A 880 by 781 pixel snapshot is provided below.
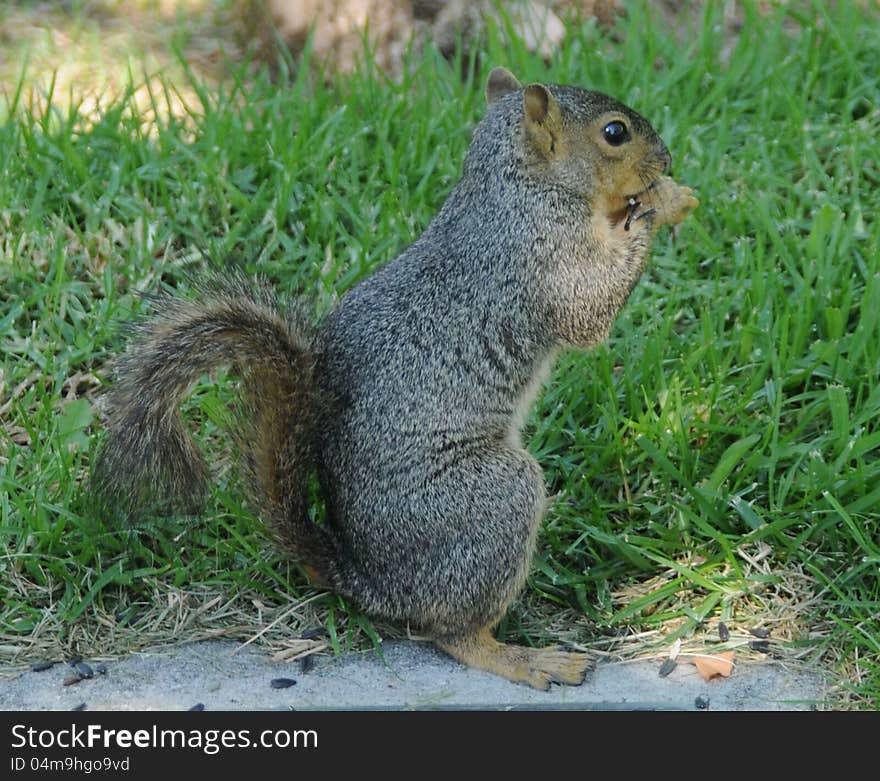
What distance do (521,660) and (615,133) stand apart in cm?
103

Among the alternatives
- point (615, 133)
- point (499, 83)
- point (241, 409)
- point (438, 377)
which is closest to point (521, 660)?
point (438, 377)

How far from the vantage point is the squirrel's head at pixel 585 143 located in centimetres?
246

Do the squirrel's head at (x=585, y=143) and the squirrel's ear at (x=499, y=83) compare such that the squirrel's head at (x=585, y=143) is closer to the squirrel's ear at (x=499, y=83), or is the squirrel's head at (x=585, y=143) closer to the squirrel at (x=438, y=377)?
the squirrel at (x=438, y=377)

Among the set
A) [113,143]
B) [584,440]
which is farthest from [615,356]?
[113,143]

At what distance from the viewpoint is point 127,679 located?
237 cm

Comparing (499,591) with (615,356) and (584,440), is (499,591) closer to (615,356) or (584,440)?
(584,440)

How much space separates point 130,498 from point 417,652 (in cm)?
63

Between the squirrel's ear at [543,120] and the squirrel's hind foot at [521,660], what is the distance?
94 centimetres

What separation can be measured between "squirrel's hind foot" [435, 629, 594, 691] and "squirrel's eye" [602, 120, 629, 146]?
3.21ft

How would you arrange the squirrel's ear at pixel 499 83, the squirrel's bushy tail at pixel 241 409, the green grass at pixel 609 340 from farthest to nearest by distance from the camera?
the squirrel's ear at pixel 499 83 < the green grass at pixel 609 340 < the squirrel's bushy tail at pixel 241 409

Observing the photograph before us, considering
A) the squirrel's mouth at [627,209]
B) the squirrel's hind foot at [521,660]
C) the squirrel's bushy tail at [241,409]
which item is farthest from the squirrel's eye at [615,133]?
the squirrel's hind foot at [521,660]

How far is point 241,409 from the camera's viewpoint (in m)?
2.38

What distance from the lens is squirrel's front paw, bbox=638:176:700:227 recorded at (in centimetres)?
255

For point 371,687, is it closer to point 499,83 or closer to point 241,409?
point 241,409
